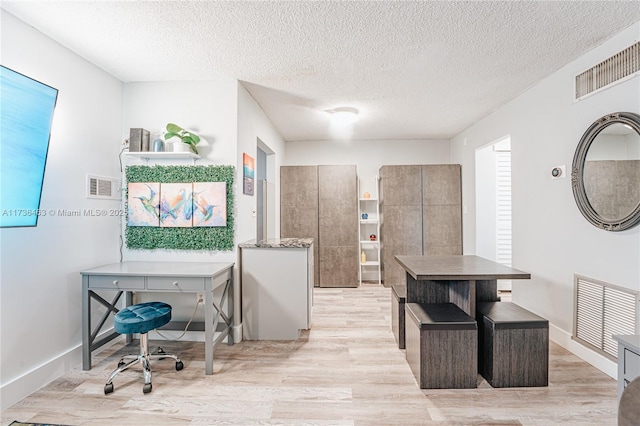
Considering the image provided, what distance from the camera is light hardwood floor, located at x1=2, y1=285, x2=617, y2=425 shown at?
191 centimetres

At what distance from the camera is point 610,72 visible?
7.89 feet

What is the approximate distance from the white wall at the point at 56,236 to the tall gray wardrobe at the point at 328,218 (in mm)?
2842

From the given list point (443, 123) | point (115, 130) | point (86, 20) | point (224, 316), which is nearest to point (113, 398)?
point (224, 316)

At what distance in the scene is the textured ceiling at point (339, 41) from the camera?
2018 millimetres

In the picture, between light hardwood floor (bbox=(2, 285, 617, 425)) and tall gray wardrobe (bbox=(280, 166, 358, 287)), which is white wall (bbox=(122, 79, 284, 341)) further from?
tall gray wardrobe (bbox=(280, 166, 358, 287))

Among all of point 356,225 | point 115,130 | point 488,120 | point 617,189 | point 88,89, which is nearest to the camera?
point 617,189

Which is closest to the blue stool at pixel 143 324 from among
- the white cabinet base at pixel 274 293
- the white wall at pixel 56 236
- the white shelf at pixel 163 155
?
the white wall at pixel 56 236

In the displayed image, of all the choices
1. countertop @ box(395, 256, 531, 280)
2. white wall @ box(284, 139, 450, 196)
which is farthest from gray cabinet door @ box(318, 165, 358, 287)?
countertop @ box(395, 256, 531, 280)

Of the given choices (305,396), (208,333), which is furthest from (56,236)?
(305,396)

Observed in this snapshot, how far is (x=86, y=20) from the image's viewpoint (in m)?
2.12

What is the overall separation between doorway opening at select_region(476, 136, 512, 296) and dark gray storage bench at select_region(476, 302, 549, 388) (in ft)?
8.89

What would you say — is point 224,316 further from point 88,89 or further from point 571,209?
point 571,209

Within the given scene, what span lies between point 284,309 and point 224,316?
59cm

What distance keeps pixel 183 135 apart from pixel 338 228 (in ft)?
9.91
